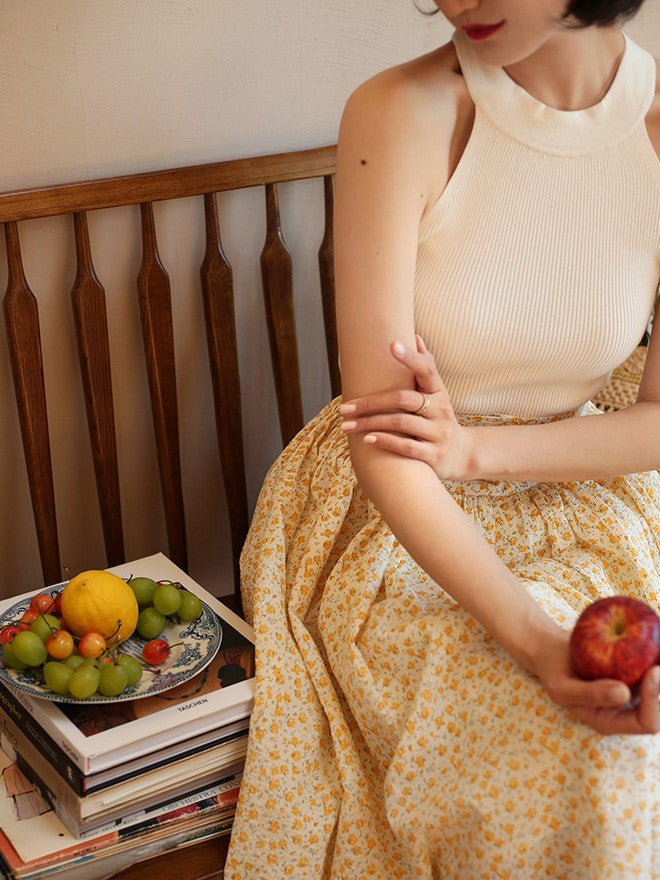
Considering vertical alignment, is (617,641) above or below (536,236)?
below

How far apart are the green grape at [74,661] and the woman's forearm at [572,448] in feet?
1.59

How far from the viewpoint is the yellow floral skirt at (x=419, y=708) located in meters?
1.00

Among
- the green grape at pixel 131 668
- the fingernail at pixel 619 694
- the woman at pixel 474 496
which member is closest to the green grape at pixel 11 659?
the green grape at pixel 131 668

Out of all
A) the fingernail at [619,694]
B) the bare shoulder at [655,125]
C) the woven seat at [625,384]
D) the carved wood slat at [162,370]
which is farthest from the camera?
the woven seat at [625,384]

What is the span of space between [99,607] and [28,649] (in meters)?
0.09

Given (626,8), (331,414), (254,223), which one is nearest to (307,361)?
(254,223)

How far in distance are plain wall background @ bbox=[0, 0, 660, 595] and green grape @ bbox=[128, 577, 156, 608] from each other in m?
0.38

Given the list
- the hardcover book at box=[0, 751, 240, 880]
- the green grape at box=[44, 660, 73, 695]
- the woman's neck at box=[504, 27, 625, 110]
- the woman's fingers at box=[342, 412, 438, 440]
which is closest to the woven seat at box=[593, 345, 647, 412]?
the woman's neck at box=[504, 27, 625, 110]

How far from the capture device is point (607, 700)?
0.96 metres

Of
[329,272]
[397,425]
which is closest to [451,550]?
→ [397,425]

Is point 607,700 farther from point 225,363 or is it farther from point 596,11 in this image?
point 225,363

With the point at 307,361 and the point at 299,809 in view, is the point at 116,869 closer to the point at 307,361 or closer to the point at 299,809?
the point at 299,809

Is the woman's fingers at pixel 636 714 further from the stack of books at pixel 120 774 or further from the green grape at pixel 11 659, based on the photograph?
the green grape at pixel 11 659

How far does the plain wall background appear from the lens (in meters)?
1.44
